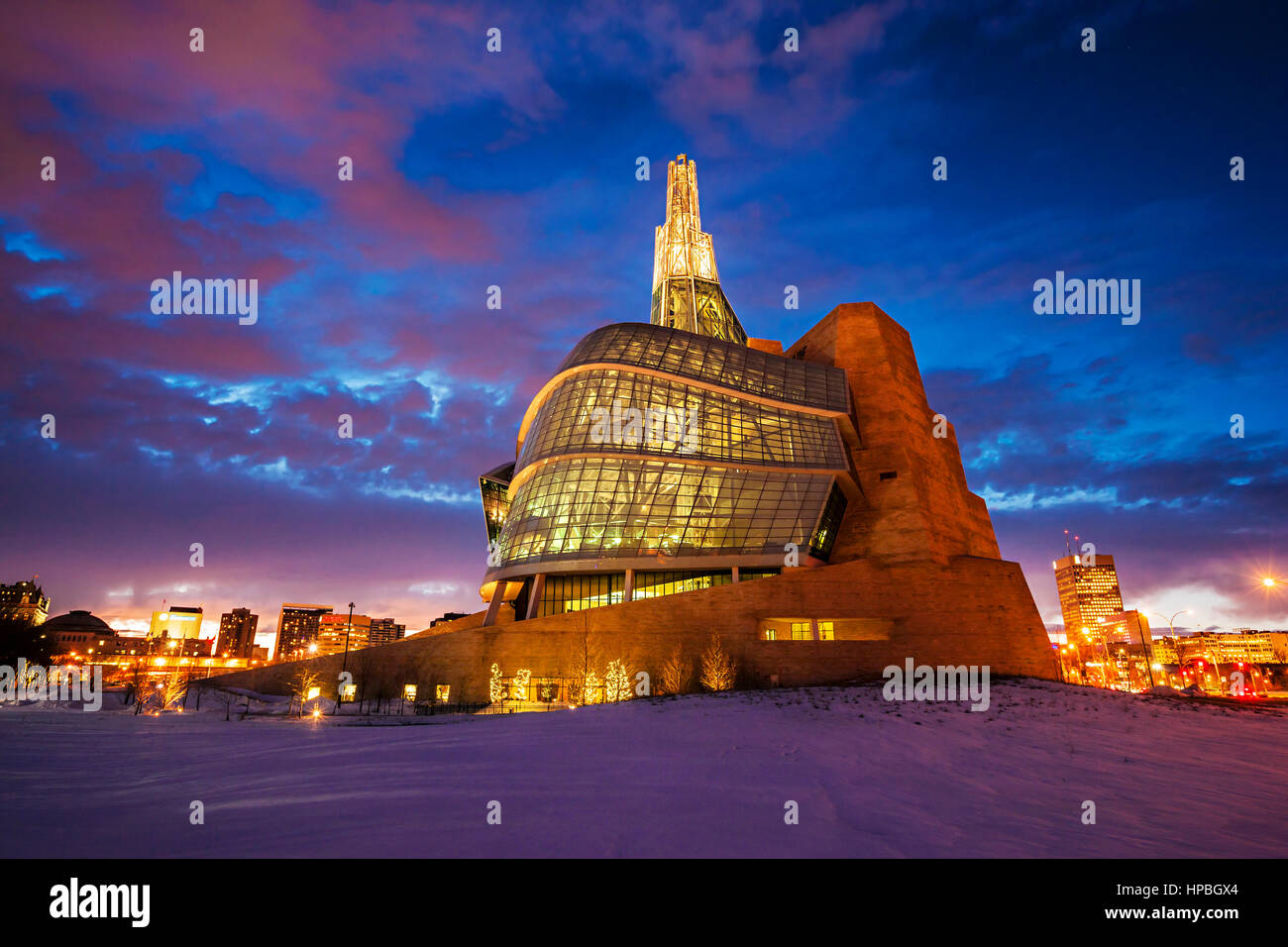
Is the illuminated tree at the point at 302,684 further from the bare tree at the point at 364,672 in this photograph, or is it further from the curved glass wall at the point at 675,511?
the curved glass wall at the point at 675,511

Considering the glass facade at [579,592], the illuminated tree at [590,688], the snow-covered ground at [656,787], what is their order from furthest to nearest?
the glass facade at [579,592]
the illuminated tree at [590,688]
the snow-covered ground at [656,787]

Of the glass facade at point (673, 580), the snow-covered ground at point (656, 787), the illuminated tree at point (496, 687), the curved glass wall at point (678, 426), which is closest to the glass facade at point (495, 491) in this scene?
A: the curved glass wall at point (678, 426)

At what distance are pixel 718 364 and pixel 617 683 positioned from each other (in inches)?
1186

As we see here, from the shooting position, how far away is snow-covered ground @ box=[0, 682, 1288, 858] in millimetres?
Result: 8414

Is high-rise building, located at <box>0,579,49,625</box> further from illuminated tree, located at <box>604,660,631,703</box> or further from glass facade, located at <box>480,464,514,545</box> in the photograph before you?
illuminated tree, located at <box>604,660,631,703</box>

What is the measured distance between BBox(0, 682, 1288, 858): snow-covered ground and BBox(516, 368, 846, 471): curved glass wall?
26.6m

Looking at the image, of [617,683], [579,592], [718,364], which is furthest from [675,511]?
[617,683]

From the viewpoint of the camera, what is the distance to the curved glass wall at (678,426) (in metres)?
48.2

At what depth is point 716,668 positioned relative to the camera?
35.8m

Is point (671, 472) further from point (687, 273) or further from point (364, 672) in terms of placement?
point (687, 273)

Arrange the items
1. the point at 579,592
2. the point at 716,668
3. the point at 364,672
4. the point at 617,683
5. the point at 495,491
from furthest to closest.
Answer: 1. the point at 495,491
2. the point at 579,592
3. the point at 364,672
4. the point at 617,683
5. the point at 716,668

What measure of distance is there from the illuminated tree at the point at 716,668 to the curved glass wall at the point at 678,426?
16.4 metres

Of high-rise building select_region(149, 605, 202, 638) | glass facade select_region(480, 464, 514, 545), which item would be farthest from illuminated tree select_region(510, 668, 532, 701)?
high-rise building select_region(149, 605, 202, 638)
